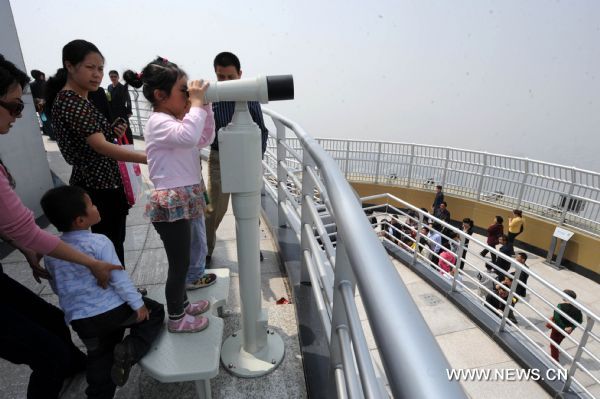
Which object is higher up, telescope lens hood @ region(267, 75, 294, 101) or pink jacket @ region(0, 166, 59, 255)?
telescope lens hood @ region(267, 75, 294, 101)

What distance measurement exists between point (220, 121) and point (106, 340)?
1.66m

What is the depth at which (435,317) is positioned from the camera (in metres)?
5.21

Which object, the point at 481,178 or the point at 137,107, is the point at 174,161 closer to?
the point at 137,107

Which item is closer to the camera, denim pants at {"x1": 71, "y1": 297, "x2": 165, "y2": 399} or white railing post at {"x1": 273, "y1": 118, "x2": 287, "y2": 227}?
denim pants at {"x1": 71, "y1": 297, "x2": 165, "y2": 399}

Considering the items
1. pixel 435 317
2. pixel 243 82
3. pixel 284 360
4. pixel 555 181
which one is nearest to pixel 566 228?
pixel 555 181

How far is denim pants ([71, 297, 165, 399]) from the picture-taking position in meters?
1.45

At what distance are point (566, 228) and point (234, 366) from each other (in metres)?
10.3

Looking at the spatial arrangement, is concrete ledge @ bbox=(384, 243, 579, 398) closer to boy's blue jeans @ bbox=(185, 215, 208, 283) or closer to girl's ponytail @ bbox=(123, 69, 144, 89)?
boy's blue jeans @ bbox=(185, 215, 208, 283)

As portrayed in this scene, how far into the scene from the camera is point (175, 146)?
4.86ft

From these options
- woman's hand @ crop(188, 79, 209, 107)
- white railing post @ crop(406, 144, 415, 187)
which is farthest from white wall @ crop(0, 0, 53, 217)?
white railing post @ crop(406, 144, 415, 187)

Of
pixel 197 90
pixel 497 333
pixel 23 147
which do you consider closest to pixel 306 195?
pixel 197 90

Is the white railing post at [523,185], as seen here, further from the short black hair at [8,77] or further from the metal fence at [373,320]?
the short black hair at [8,77]

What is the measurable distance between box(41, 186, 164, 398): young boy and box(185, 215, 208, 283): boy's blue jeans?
1.87 ft

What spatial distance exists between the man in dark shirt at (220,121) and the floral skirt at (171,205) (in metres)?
0.70
